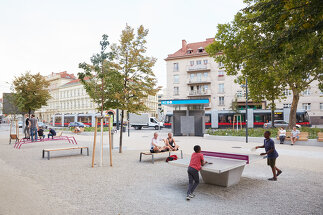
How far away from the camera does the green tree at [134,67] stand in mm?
12883

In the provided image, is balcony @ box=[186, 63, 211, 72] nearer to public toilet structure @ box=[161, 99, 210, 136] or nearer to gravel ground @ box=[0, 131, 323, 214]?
public toilet structure @ box=[161, 99, 210, 136]

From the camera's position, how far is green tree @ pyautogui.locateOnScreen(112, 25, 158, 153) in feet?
42.3

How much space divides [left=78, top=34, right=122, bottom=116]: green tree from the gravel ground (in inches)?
176

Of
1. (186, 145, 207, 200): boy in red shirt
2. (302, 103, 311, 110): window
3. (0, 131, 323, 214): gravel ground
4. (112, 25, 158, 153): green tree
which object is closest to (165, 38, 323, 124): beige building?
(302, 103, 311, 110): window

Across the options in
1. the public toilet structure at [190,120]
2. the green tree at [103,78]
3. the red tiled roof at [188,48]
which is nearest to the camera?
the green tree at [103,78]

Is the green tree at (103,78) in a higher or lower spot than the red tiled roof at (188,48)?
lower

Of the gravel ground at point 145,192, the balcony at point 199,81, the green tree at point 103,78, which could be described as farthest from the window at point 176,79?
the gravel ground at point 145,192

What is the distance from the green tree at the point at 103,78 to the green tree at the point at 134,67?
45 centimetres

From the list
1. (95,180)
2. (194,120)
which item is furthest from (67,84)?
(95,180)

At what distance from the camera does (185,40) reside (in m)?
57.0

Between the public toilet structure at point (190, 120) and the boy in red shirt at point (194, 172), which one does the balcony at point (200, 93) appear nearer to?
the public toilet structure at point (190, 120)

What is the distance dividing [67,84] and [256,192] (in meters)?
83.2

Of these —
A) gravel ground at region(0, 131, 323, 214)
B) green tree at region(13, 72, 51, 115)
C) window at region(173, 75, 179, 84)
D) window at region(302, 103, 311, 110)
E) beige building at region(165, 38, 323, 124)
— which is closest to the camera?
gravel ground at region(0, 131, 323, 214)

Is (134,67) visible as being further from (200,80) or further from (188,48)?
(188,48)
